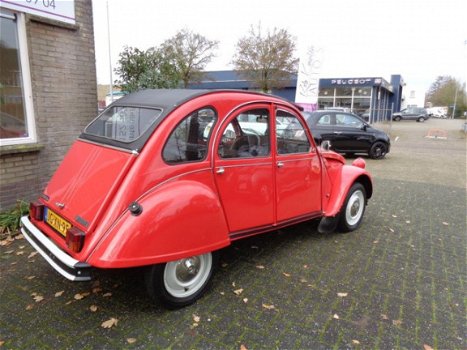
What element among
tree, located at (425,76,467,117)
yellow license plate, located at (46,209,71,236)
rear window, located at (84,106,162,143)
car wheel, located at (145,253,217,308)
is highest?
tree, located at (425,76,467,117)

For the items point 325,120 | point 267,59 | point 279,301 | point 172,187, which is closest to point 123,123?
point 172,187

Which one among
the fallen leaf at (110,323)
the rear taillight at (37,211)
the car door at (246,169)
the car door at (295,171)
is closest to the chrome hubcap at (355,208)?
the car door at (295,171)

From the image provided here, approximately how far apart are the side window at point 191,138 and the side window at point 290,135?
3.03 ft

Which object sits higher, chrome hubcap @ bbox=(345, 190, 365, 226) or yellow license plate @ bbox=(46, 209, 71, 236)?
yellow license plate @ bbox=(46, 209, 71, 236)

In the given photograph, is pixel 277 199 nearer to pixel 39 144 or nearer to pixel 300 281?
pixel 300 281

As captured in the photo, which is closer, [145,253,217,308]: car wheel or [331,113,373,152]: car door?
[145,253,217,308]: car wheel

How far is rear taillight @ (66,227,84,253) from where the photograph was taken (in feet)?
8.68

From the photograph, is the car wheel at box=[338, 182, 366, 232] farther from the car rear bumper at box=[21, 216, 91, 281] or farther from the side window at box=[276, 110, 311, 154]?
the car rear bumper at box=[21, 216, 91, 281]

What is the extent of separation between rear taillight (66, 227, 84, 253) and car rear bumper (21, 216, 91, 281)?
81 mm

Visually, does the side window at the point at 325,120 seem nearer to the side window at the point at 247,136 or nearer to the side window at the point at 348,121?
the side window at the point at 348,121

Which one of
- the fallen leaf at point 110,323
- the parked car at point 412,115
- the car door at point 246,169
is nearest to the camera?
the fallen leaf at point 110,323

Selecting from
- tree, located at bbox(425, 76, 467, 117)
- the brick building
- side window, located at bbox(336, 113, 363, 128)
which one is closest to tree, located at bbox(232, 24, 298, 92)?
side window, located at bbox(336, 113, 363, 128)

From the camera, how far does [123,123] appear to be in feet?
11.2

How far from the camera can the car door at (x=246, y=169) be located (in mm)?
3309
